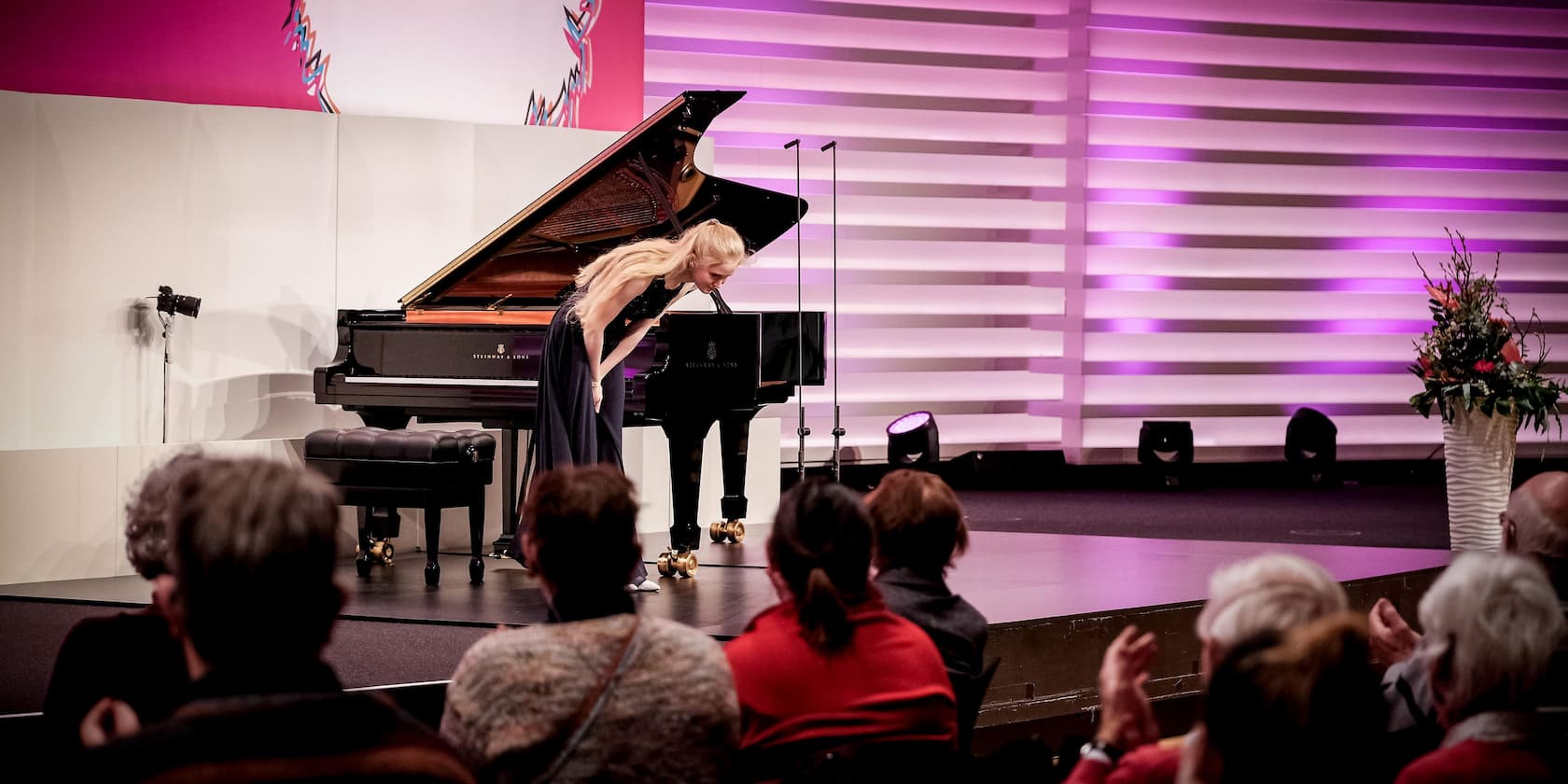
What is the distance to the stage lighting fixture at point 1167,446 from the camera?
8852 millimetres

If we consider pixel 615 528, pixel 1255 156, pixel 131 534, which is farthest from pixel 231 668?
pixel 1255 156

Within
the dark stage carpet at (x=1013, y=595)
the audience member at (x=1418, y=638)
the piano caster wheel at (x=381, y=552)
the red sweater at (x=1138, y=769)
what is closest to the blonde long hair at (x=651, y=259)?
the dark stage carpet at (x=1013, y=595)

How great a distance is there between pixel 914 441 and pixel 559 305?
3.40 meters

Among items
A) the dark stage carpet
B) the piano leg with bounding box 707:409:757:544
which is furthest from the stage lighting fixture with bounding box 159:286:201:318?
the piano leg with bounding box 707:409:757:544

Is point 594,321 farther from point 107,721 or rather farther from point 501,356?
point 107,721

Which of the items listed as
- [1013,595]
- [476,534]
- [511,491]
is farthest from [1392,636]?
[511,491]

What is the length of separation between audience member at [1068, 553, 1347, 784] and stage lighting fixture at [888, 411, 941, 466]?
638 centimetres

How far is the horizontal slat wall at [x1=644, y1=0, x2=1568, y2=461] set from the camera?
28.5 ft

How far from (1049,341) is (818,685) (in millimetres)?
7221

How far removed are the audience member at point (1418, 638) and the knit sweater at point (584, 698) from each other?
3.89 feet

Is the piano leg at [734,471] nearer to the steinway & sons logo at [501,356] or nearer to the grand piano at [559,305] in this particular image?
the grand piano at [559,305]

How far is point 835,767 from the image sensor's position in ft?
6.65

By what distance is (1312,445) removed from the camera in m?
9.05

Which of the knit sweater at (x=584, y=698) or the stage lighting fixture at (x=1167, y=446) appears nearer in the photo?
the knit sweater at (x=584, y=698)
